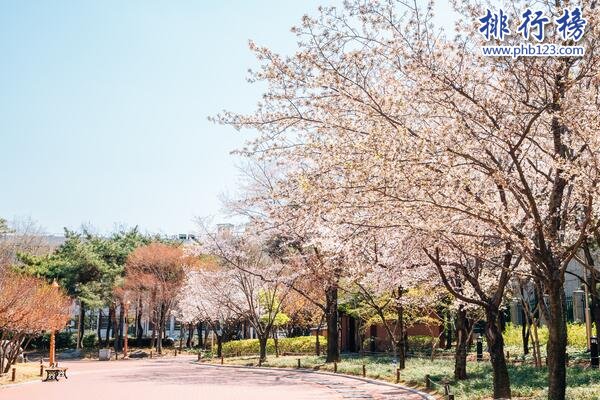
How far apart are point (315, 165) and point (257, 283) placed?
2729cm

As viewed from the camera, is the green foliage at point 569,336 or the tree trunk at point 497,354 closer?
the tree trunk at point 497,354

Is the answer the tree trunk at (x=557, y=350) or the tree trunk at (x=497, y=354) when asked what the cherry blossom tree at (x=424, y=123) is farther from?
the tree trunk at (x=497, y=354)

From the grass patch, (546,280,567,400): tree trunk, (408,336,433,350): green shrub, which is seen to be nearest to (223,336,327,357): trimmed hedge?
(408,336,433,350): green shrub

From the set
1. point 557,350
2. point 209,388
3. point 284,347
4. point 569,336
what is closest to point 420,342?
point 569,336

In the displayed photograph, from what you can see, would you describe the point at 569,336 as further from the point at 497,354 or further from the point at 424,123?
the point at 424,123

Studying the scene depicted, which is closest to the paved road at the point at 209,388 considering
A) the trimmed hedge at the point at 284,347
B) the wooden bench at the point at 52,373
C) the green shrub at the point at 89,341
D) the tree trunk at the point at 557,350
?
the wooden bench at the point at 52,373

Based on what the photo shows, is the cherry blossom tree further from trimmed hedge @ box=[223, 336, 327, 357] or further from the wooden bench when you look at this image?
trimmed hedge @ box=[223, 336, 327, 357]

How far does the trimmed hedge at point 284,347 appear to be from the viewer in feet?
130

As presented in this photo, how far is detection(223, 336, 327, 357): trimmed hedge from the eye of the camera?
39.7 meters

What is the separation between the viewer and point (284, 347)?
40.7 meters

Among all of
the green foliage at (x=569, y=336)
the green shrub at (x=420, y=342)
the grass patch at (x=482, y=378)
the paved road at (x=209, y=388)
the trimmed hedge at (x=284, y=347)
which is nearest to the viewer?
the grass patch at (x=482, y=378)

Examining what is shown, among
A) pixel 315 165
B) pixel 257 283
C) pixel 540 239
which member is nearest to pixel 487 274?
pixel 540 239

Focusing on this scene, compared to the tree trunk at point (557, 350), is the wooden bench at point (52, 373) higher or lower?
lower

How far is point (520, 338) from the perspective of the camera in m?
32.3
